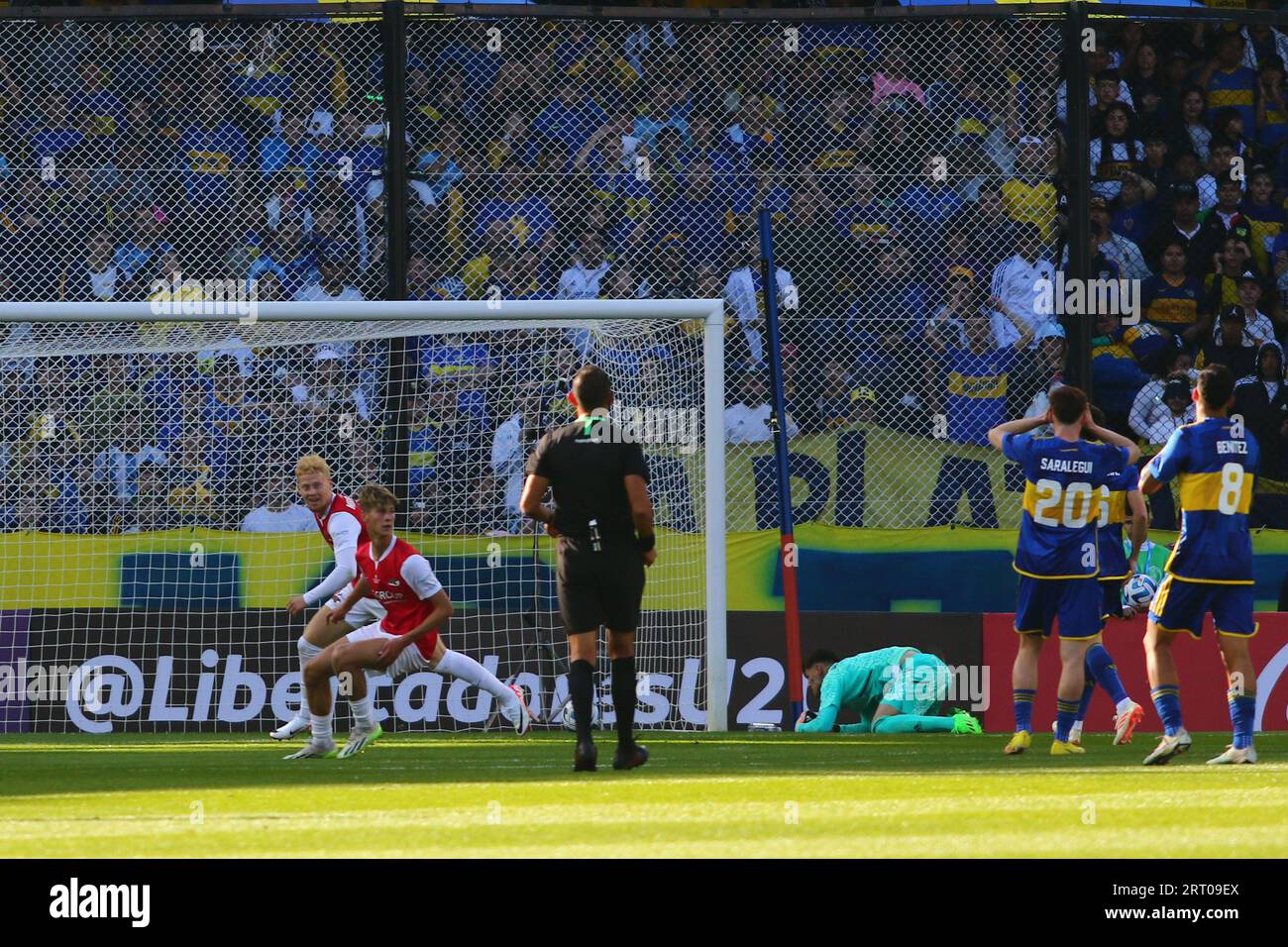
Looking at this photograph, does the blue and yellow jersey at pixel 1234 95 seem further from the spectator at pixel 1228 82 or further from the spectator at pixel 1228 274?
the spectator at pixel 1228 274

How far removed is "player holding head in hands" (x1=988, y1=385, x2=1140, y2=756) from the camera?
407 inches

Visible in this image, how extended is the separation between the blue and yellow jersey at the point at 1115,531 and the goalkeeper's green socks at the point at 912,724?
182 cm

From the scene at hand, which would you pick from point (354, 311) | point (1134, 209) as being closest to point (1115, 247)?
point (1134, 209)

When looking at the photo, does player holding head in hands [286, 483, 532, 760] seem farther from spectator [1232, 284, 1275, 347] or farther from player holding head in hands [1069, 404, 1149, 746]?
spectator [1232, 284, 1275, 347]

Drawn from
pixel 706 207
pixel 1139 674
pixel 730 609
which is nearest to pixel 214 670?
pixel 730 609

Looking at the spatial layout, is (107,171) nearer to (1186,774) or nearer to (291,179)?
(291,179)

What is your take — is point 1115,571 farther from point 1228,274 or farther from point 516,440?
point 1228,274

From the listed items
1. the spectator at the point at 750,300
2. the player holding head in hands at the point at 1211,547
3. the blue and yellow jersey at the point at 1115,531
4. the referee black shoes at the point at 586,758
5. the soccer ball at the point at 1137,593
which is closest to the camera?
the referee black shoes at the point at 586,758

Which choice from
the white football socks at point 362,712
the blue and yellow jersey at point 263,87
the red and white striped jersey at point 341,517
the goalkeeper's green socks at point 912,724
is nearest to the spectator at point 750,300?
the goalkeeper's green socks at point 912,724

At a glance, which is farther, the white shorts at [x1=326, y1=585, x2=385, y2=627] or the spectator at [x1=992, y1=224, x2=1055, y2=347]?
the spectator at [x1=992, y1=224, x2=1055, y2=347]

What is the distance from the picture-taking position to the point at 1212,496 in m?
9.64

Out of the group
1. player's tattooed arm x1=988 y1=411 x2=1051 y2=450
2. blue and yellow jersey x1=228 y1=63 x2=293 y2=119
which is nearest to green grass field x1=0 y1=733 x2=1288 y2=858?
player's tattooed arm x1=988 y1=411 x2=1051 y2=450

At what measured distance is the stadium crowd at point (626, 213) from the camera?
49.7 feet

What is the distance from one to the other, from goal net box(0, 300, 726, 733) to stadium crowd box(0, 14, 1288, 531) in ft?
0.18
